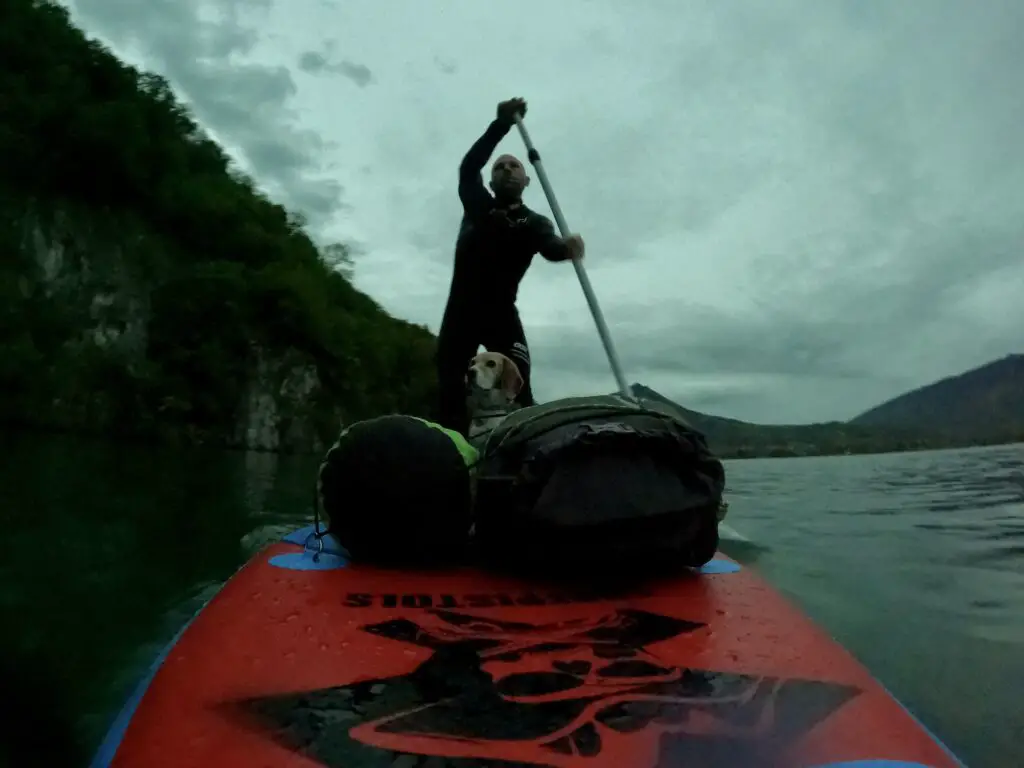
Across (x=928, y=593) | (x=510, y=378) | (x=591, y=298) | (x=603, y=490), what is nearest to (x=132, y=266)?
(x=591, y=298)

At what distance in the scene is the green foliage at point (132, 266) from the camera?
24.3 metres

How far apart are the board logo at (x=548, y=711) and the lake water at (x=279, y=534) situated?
1.46m

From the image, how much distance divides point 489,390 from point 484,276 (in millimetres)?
760

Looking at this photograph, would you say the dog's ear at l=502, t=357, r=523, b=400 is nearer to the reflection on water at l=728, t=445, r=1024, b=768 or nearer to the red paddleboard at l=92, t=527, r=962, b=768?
the red paddleboard at l=92, t=527, r=962, b=768

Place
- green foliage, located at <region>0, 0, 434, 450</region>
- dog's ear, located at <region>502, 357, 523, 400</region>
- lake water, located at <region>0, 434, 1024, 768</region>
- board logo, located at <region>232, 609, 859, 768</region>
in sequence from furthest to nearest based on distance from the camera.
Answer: green foliage, located at <region>0, 0, 434, 450</region> → dog's ear, located at <region>502, 357, 523, 400</region> → lake water, located at <region>0, 434, 1024, 768</region> → board logo, located at <region>232, 609, 859, 768</region>

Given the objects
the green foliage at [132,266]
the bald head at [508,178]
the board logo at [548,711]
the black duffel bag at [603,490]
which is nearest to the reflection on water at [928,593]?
the black duffel bag at [603,490]

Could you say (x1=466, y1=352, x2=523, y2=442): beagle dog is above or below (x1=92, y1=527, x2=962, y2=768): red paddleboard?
above

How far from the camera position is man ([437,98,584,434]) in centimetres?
393

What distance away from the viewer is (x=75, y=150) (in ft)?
89.7

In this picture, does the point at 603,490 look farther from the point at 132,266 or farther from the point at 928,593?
the point at 132,266

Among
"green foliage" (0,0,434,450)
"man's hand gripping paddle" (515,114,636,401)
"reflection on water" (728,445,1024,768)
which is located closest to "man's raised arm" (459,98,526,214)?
"man's hand gripping paddle" (515,114,636,401)

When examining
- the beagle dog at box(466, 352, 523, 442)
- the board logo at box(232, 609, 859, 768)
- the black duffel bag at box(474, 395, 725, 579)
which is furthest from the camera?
the beagle dog at box(466, 352, 523, 442)

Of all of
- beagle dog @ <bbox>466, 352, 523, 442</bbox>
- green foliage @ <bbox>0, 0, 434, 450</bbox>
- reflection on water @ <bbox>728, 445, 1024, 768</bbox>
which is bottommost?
reflection on water @ <bbox>728, 445, 1024, 768</bbox>

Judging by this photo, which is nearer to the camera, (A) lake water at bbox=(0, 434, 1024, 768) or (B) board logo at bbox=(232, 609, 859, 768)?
(B) board logo at bbox=(232, 609, 859, 768)
